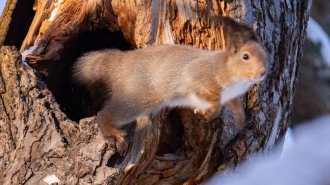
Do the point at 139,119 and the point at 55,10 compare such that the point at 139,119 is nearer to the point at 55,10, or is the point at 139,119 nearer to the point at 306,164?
the point at 55,10

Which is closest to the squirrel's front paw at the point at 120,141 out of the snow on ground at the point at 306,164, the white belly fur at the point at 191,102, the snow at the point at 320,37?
the white belly fur at the point at 191,102

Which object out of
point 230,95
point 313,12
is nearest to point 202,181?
point 230,95

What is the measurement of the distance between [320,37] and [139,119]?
6.37 ft

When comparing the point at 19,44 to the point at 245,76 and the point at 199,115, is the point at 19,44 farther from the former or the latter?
the point at 245,76

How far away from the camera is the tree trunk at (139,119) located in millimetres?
2383

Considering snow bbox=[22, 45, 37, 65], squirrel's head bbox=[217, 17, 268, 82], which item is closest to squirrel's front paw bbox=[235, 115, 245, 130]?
squirrel's head bbox=[217, 17, 268, 82]

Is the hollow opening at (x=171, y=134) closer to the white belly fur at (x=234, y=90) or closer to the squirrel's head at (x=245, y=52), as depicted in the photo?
the white belly fur at (x=234, y=90)

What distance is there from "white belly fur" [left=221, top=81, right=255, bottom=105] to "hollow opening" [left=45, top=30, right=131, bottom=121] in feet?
2.76

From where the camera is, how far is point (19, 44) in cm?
329

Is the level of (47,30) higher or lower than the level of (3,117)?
higher

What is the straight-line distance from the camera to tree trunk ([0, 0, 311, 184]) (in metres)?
2.38

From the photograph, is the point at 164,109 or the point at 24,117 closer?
the point at 24,117

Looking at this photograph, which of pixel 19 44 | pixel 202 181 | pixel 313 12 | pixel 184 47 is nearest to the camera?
pixel 184 47

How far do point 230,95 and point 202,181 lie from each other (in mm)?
590
